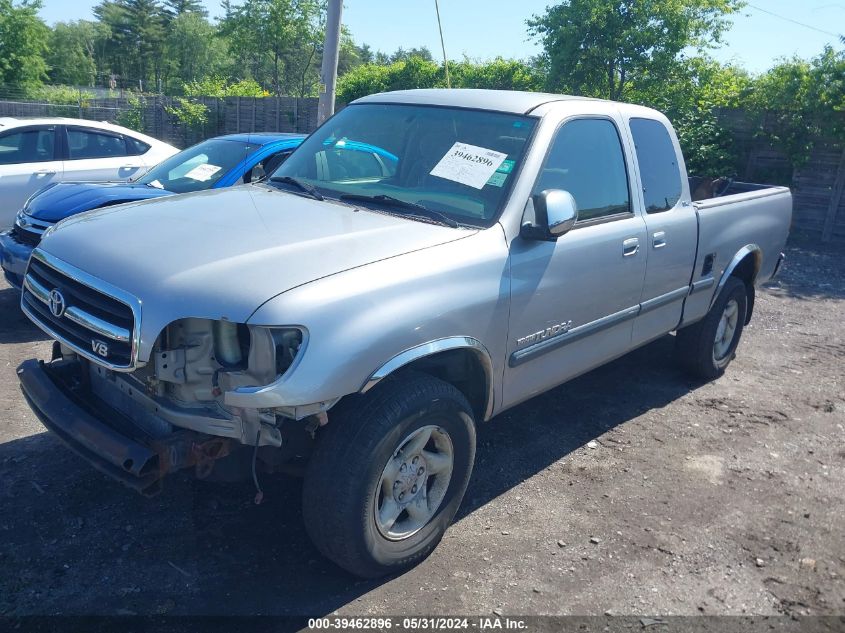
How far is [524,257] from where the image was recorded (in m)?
3.58

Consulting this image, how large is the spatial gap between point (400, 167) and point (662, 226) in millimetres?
1777

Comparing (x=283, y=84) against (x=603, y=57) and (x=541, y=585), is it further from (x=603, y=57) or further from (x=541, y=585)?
(x=541, y=585)

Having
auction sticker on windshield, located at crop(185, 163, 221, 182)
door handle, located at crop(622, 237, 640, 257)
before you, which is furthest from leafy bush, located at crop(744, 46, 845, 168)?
auction sticker on windshield, located at crop(185, 163, 221, 182)

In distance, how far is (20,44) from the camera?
130ft

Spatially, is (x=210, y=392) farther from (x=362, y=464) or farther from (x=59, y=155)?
(x=59, y=155)

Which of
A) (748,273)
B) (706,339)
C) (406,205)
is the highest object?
(406,205)

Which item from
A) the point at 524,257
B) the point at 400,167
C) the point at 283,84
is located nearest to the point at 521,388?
the point at 524,257

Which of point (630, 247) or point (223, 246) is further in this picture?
point (630, 247)

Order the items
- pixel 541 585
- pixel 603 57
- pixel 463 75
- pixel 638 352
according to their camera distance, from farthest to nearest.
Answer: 1. pixel 463 75
2. pixel 603 57
3. pixel 638 352
4. pixel 541 585

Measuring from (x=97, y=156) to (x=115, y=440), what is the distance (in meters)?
7.07

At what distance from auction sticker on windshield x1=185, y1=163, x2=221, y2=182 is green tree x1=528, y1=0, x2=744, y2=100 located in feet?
28.7

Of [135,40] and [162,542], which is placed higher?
[135,40]

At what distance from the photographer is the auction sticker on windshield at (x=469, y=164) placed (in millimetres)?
3758

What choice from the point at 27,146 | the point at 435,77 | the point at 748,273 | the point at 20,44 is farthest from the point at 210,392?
the point at 20,44
